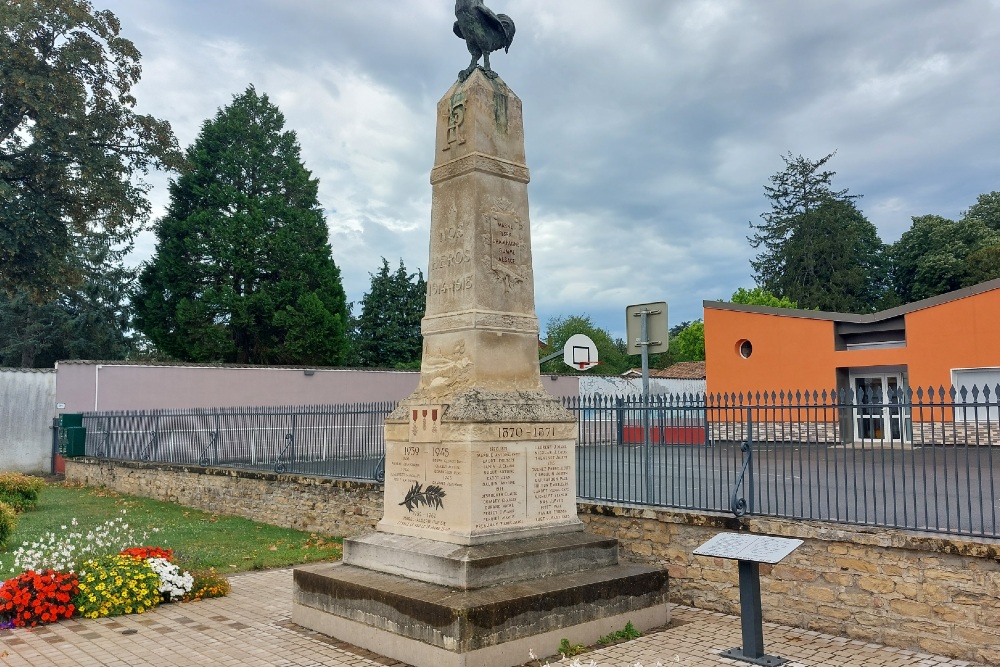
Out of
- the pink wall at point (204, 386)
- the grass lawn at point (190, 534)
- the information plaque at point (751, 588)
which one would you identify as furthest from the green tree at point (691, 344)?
the information plaque at point (751, 588)

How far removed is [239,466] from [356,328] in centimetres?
2578

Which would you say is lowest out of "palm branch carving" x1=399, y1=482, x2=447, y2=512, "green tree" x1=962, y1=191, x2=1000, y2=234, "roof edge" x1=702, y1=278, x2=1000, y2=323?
"palm branch carving" x1=399, y1=482, x2=447, y2=512

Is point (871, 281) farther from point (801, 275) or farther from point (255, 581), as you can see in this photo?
point (255, 581)

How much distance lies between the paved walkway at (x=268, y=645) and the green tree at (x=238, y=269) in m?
23.3

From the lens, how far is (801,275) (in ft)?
159

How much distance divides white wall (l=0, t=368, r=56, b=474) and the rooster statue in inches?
751

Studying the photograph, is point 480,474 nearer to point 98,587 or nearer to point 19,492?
point 98,587

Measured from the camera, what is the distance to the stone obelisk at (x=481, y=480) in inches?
237

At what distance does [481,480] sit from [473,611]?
3.86 feet

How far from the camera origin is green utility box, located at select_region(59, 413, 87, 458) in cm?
2014

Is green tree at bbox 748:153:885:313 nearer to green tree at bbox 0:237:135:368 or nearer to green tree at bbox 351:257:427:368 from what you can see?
green tree at bbox 351:257:427:368

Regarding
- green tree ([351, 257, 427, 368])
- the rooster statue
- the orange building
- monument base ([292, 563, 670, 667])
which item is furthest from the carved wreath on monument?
green tree ([351, 257, 427, 368])

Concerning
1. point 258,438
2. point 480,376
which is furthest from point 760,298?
point 480,376

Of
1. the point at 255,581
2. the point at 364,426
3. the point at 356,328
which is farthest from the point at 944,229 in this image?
the point at 255,581
